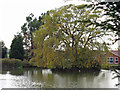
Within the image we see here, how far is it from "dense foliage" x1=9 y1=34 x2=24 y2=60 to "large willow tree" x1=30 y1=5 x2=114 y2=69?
24.2 ft

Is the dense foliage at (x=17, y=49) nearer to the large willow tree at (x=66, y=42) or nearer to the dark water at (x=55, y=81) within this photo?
the large willow tree at (x=66, y=42)

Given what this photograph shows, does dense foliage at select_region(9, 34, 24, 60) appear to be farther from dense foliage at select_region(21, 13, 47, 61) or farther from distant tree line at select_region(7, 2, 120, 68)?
distant tree line at select_region(7, 2, 120, 68)

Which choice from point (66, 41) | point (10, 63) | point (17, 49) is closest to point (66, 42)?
point (66, 41)

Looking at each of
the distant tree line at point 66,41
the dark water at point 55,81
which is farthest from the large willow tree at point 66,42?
the dark water at point 55,81

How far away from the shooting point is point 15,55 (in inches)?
877

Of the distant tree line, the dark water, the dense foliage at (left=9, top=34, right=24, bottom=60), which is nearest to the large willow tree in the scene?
the distant tree line

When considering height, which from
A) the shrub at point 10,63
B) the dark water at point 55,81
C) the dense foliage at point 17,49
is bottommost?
the dark water at point 55,81

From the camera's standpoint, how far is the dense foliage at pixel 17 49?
73.0 ft

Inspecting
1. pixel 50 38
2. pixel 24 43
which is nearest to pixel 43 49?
pixel 50 38

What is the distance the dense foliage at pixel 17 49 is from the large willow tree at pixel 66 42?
7.38m

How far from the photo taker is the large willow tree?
1426 cm

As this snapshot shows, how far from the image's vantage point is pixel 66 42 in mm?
15305

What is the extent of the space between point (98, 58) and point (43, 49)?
4.39m

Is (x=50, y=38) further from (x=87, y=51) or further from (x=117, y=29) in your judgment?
(x=117, y=29)
